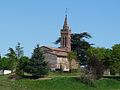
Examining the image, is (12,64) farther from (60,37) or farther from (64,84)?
(60,37)

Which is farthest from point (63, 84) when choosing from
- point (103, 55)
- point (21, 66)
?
point (103, 55)

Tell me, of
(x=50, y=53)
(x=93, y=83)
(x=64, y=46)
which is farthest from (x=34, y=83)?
(x=64, y=46)

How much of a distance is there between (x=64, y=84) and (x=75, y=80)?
473cm

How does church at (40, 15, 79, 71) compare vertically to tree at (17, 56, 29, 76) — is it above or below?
above

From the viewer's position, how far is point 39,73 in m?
79.3

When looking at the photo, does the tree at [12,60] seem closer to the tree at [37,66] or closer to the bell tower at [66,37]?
the tree at [37,66]

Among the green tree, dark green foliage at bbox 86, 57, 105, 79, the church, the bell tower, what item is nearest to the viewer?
dark green foliage at bbox 86, 57, 105, 79

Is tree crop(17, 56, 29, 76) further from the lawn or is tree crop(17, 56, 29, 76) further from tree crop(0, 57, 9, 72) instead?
the lawn

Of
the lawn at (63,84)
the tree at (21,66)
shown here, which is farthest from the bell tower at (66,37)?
the lawn at (63,84)

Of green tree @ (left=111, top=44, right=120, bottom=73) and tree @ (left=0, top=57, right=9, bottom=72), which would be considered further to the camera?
tree @ (left=0, top=57, right=9, bottom=72)

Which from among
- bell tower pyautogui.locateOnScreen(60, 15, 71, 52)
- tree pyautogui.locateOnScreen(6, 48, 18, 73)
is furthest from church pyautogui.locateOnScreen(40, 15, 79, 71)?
tree pyautogui.locateOnScreen(6, 48, 18, 73)

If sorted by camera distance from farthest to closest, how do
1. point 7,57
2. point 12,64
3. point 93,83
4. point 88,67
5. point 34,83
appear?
point 7,57, point 12,64, point 88,67, point 93,83, point 34,83

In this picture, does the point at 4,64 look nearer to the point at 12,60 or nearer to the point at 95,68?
the point at 12,60

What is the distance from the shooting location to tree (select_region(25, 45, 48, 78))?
7988 cm
